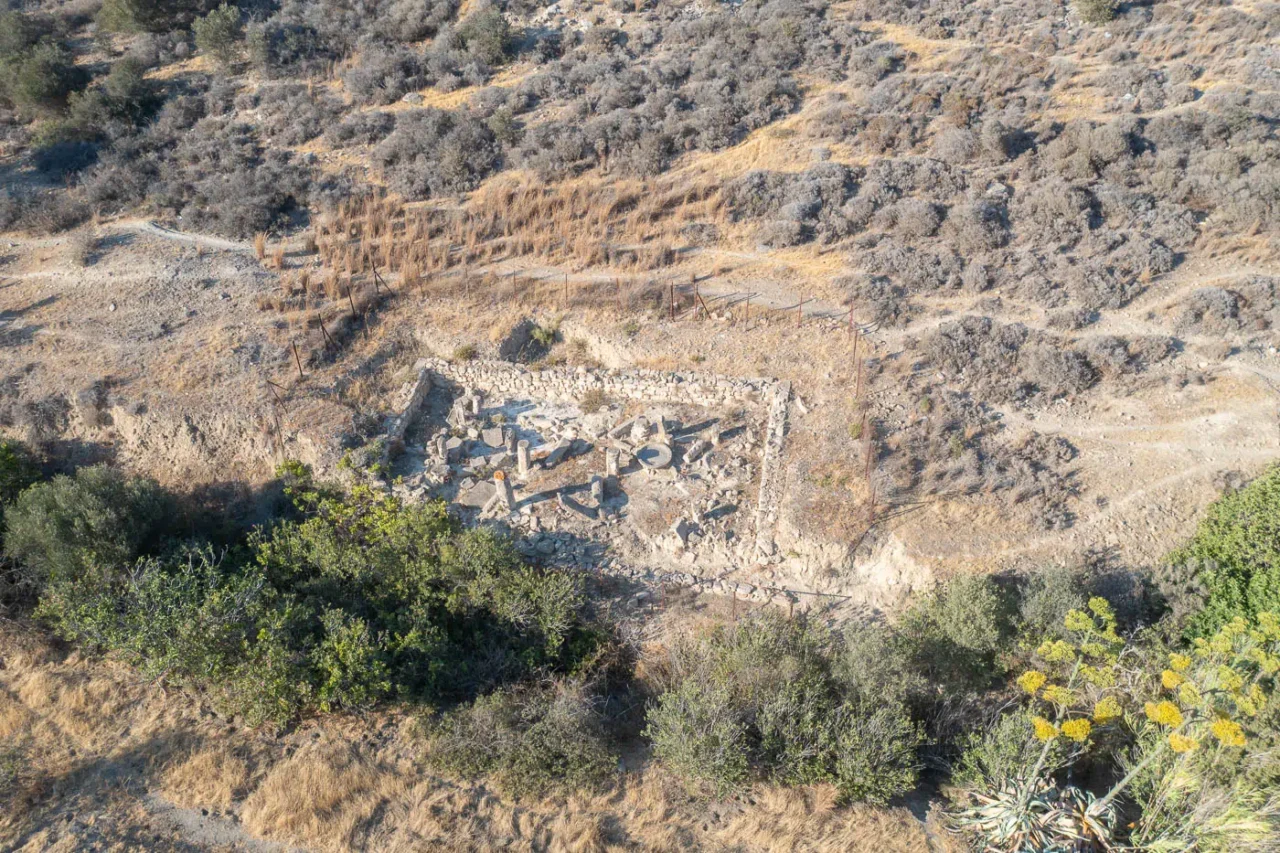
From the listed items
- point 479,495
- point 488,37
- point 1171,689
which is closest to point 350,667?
point 479,495

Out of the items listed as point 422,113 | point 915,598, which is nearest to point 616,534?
point 915,598

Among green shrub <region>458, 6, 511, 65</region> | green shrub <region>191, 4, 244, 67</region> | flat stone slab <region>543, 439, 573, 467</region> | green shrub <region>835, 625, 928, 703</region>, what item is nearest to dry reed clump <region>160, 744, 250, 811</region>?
flat stone slab <region>543, 439, 573, 467</region>

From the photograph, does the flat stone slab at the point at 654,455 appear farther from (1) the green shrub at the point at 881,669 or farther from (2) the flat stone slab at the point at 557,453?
(1) the green shrub at the point at 881,669

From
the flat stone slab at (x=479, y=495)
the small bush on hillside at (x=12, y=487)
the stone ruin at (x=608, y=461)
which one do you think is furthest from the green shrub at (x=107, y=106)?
the flat stone slab at (x=479, y=495)

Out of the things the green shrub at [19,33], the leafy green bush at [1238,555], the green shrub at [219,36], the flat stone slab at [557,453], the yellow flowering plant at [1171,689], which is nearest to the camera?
the yellow flowering plant at [1171,689]

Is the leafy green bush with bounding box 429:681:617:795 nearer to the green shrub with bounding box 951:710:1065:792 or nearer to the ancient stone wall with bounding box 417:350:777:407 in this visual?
the green shrub with bounding box 951:710:1065:792

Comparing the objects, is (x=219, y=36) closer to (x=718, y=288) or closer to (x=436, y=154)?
(x=436, y=154)
